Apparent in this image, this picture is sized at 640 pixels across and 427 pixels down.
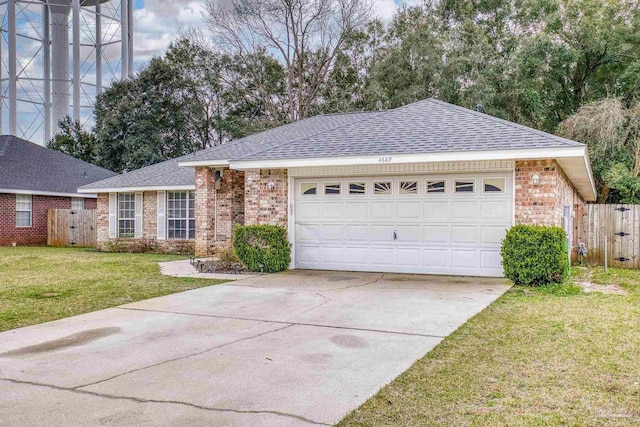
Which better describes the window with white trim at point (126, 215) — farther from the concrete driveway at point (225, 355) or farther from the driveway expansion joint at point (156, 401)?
the driveway expansion joint at point (156, 401)

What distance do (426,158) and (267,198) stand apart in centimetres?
402

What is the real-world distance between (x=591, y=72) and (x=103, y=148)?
2761cm

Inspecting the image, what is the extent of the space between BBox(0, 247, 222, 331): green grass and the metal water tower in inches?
849

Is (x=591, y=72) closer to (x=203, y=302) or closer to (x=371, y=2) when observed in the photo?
(x=371, y=2)

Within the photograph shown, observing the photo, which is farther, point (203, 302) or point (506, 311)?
point (203, 302)

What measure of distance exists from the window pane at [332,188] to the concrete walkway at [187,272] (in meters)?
2.57

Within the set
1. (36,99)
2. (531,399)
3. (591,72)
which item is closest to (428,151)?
(531,399)

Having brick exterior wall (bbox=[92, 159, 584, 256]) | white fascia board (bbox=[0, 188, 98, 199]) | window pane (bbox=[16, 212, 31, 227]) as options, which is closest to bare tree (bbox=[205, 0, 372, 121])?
white fascia board (bbox=[0, 188, 98, 199])

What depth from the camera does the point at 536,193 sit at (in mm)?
10211

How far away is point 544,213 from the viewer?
33.3 ft

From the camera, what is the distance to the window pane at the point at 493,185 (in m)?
10.7

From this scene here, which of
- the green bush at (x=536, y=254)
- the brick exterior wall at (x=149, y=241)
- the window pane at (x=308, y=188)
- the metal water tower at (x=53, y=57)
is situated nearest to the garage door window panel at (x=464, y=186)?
the green bush at (x=536, y=254)

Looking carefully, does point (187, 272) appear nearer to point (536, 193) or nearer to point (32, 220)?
point (536, 193)

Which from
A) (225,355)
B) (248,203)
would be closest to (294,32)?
(248,203)
